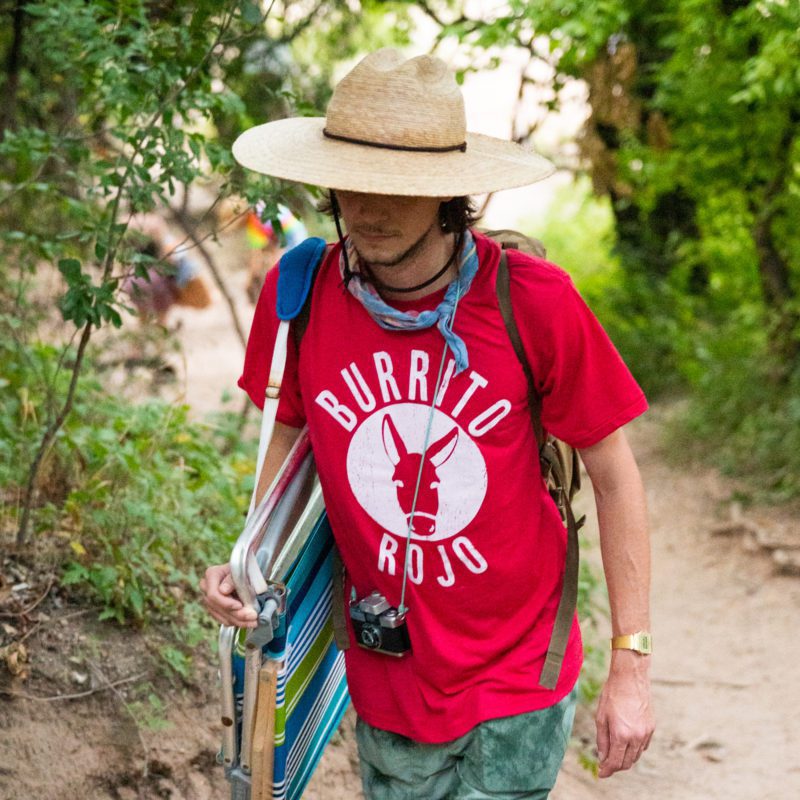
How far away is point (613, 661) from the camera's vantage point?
241cm

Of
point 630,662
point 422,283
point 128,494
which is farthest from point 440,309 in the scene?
point 128,494

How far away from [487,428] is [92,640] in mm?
1845

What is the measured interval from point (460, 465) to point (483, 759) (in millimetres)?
602

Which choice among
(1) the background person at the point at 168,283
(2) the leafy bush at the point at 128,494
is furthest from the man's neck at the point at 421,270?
(1) the background person at the point at 168,283

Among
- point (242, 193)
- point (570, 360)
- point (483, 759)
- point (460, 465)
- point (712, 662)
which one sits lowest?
point (712, 662)

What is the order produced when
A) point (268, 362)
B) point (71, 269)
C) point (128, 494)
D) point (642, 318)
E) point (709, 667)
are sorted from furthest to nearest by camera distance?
point (642, 318) → point (709, 667) → point (128, 494) → point (71, 269) → point (268, 362)

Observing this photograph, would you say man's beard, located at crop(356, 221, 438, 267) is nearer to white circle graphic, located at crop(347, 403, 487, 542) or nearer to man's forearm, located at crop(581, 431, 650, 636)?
white circle graphic, located at crop(347, 403, 487, 542)

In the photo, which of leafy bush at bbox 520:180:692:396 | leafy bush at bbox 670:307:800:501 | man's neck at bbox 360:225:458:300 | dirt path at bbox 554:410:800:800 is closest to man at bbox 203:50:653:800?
man's neck at bbox 360:225:458:300

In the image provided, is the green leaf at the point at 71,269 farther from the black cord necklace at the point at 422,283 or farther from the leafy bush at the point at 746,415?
the leafy bush at the point at 746,415

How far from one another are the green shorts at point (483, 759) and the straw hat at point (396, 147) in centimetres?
108

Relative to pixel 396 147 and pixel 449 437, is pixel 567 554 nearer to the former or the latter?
pixel 449 437

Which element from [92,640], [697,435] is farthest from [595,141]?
[92,640]

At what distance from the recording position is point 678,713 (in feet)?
17.8

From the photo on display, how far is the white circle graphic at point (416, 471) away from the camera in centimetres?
237
